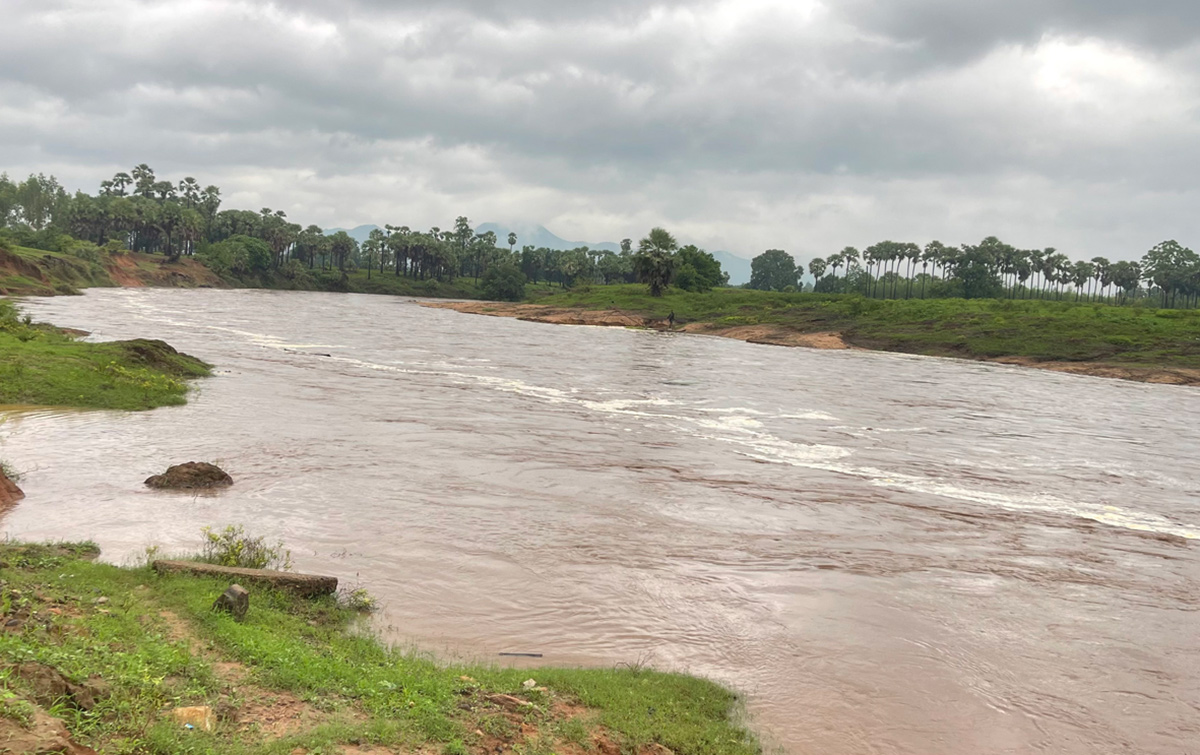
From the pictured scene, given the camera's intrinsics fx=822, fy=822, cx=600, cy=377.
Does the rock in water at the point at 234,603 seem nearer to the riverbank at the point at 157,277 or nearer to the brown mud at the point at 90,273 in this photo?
the brown mud at the point at 90,273

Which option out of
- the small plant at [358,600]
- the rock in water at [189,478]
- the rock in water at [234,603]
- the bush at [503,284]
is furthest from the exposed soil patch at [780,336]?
the bush at [503,284]

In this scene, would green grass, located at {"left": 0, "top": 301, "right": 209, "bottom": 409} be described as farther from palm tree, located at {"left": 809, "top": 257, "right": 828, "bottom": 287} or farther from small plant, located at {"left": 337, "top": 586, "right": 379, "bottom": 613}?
palm tree, located at {"left": 809, "top": 257, "right": 828, "bottom": 287}

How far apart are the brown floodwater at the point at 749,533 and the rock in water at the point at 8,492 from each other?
0.37 meters

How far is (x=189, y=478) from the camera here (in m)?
16.1

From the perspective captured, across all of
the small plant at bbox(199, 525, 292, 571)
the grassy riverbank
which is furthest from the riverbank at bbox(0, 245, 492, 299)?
the grassy riverbank

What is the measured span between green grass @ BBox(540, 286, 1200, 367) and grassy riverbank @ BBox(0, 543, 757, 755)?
64236 millimetres

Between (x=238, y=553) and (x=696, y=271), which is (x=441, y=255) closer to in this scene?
(x=696, y=271)

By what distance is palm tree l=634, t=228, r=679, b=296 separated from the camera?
118 m

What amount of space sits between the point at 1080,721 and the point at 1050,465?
17517 millimetres

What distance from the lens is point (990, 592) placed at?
13.6m

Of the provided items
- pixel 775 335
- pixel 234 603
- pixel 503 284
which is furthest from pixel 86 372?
pixel 503 284

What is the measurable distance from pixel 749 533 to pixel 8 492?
A: 13.4m

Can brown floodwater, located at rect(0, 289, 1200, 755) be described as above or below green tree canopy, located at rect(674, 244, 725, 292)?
below

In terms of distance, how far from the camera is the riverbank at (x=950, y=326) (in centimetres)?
6253
